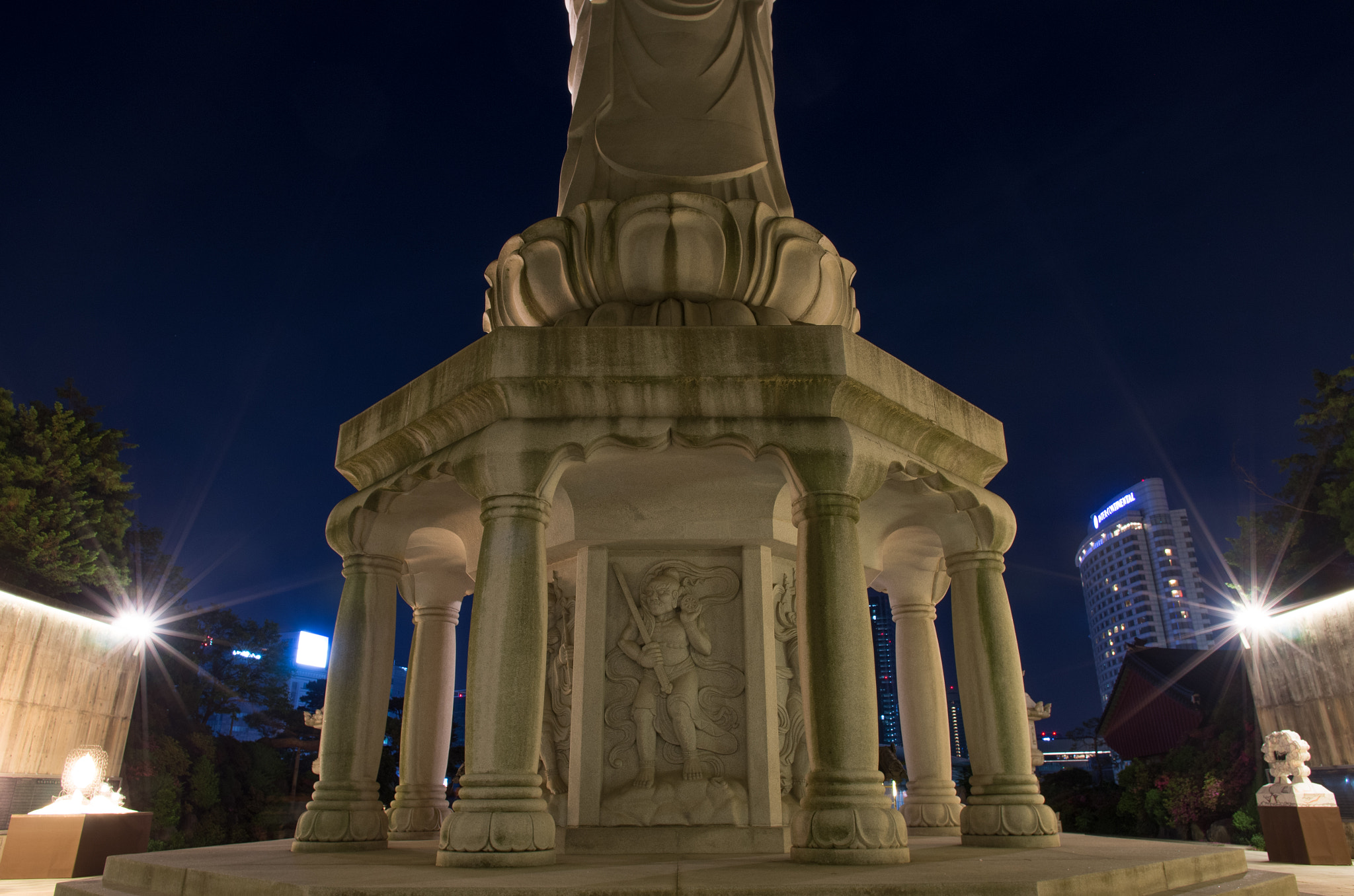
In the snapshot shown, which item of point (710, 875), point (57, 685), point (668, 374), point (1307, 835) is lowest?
point (1307, 835)

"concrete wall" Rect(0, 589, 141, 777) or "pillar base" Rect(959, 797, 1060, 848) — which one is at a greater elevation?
"concrete wall" Rect(0, 589, 141, 777)

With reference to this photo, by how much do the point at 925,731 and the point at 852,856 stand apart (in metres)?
4.97

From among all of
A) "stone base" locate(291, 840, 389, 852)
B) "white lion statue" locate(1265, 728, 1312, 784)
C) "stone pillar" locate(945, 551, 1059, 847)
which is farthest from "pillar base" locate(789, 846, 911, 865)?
"white lion statue" locate(1265, 728, 1312, 784)

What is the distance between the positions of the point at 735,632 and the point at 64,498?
33.9 m

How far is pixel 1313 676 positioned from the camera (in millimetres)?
Result: 25500

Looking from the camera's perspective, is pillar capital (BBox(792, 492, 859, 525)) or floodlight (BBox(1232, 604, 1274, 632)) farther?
floodlight (BBox(1232, 604, 1274, 632))

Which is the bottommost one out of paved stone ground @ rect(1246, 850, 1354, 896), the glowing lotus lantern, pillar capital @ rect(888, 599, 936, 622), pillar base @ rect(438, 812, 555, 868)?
paved stone ground @ rect(1246, 850, 1354, 896)

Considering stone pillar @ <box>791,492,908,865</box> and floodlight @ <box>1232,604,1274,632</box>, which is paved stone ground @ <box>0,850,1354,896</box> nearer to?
stone pillar @ <box>791,492,908,865</box>

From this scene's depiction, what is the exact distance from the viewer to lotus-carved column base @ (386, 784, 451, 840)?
11125 millimetres

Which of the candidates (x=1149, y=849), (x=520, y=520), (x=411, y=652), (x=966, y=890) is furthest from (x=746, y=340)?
(x=411, y=652)

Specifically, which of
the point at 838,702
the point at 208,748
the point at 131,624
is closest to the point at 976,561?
the point at 838,702

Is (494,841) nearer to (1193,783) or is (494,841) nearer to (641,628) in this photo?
(641,628)

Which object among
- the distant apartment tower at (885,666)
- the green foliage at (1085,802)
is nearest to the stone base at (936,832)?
the green foliage at (1085,802)

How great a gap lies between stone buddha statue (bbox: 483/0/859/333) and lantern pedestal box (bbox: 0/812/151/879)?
10.6 m
